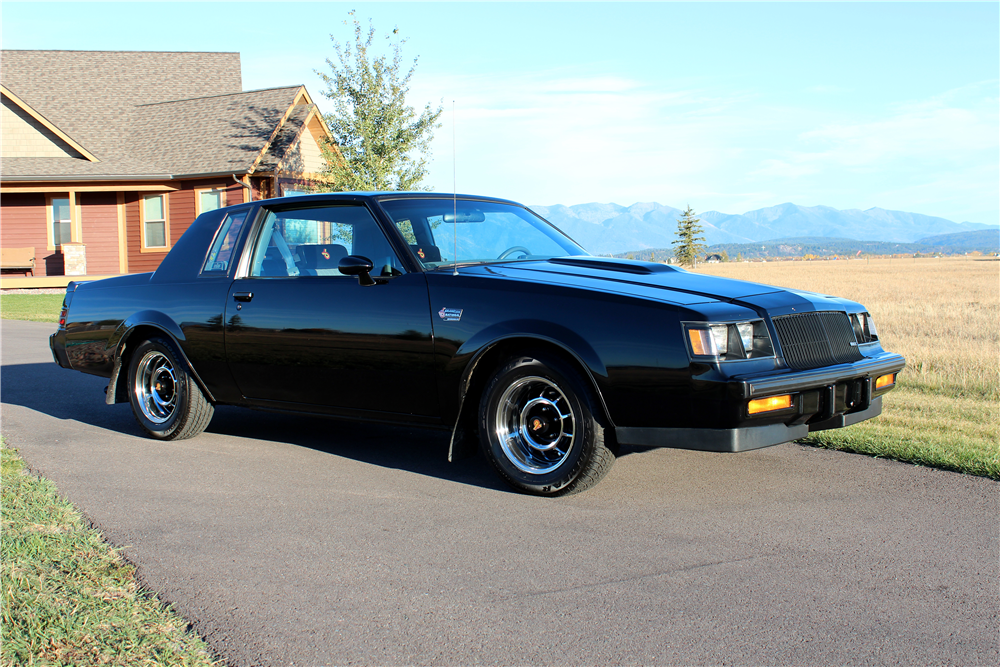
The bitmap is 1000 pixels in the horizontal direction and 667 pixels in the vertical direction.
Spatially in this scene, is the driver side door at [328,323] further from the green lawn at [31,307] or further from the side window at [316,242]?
the green lawn at [31,307]

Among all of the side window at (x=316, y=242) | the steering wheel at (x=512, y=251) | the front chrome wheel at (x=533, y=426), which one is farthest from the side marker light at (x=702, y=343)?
the side window at (x=316, y=242)

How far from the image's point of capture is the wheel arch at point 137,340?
6.15 m

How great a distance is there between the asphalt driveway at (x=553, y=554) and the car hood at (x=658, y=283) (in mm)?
1030

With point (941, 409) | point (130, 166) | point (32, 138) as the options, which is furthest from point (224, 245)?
point (32, 138)

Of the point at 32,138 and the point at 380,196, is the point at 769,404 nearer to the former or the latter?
the point at 380,196

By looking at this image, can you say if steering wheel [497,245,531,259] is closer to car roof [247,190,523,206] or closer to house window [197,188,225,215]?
car roof [247,190,523,206]

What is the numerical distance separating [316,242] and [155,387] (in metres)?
1.82

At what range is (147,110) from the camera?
101 ft

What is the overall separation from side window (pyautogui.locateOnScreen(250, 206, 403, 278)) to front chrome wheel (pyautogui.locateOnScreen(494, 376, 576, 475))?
1155 millimetres

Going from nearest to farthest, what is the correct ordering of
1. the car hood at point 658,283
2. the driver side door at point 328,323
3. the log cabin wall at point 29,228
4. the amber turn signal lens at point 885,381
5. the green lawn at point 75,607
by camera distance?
the green lawn at point 75,607 → the car hood at point 658,283 → the amber turn signal lens at point 885,381 → the driver side door at point 328,323 → the log cabin wall at point 29,228

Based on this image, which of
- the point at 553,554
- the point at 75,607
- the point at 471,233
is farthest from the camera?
the point at 471,233

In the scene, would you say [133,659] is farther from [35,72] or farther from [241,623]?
[35,72]

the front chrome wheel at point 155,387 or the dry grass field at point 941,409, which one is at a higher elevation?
the front chrome wheel at point 155,387

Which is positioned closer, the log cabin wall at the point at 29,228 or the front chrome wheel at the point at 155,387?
the front chrome wheel at the point at 155,387
